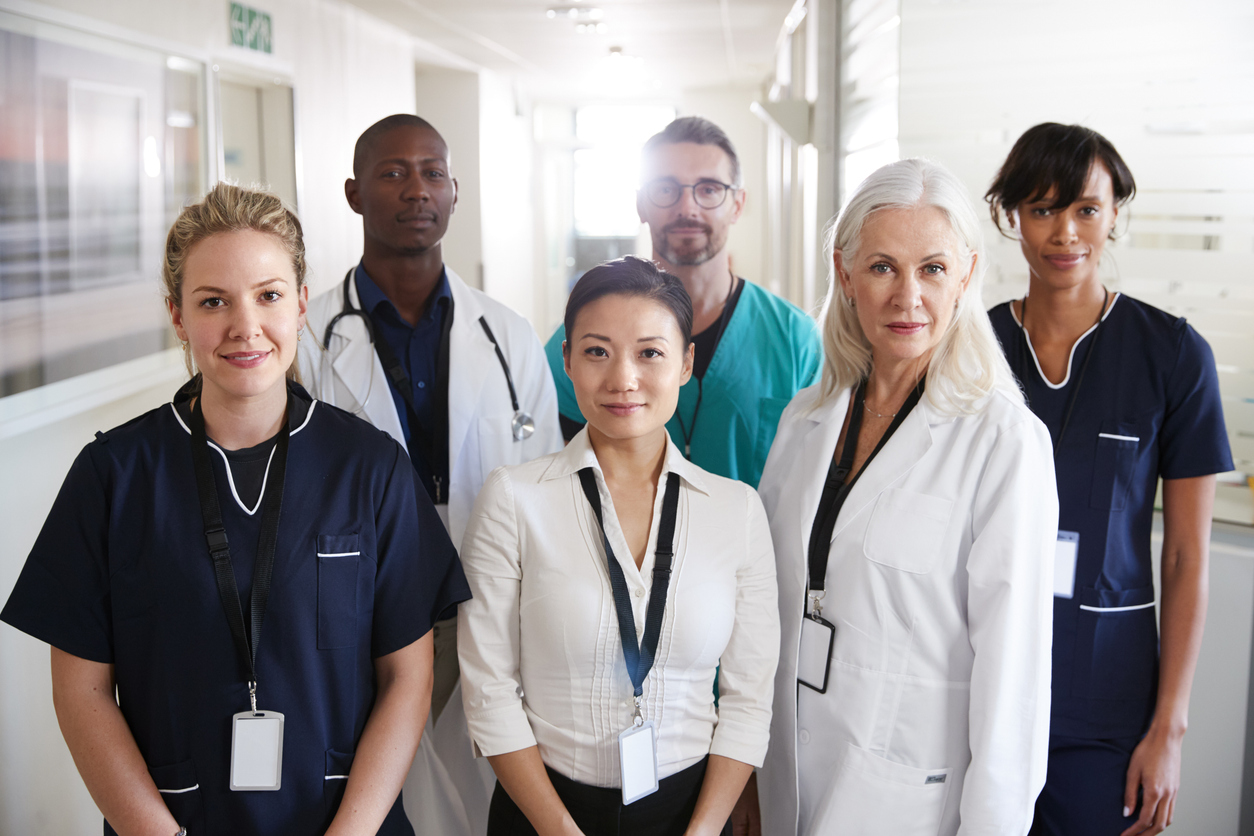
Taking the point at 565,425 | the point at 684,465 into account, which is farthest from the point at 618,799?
the point at 565,425

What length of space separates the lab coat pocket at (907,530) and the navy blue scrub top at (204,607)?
0.77 m

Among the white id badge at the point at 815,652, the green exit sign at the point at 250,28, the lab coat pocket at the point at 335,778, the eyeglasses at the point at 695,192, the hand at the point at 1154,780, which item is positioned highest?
the green exit sign at the point at 250,28

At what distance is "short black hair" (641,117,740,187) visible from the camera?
7.02ft

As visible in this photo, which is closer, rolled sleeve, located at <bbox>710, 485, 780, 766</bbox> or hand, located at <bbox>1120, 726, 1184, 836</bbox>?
rolled sleeve, located at <bbox>710, 485, 780, 766</bbox>

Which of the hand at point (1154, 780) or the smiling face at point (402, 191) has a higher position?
the smiling face at point (402, 191)

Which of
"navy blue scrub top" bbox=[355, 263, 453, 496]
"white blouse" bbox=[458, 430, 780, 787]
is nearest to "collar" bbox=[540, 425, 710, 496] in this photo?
"white blouse" bbox=[458, 430, 780, 787]

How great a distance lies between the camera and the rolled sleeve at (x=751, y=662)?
1.43 m

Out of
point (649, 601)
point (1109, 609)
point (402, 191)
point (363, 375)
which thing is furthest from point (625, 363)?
point (1109, 609)

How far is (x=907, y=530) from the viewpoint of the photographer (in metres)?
1.40

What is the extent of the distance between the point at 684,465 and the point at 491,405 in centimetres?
59

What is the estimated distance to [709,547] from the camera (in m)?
1.42

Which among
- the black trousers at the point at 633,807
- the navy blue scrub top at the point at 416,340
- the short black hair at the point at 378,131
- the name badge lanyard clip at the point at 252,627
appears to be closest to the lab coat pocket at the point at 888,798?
the black trousers at the point at 633,807

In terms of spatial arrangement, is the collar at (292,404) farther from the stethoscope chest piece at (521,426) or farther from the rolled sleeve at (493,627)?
the stethoscope chest piece at (521,426)

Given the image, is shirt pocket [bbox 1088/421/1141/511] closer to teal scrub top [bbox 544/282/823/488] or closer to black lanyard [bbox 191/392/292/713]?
teal scrub top [bbox 544/282/823/488]
